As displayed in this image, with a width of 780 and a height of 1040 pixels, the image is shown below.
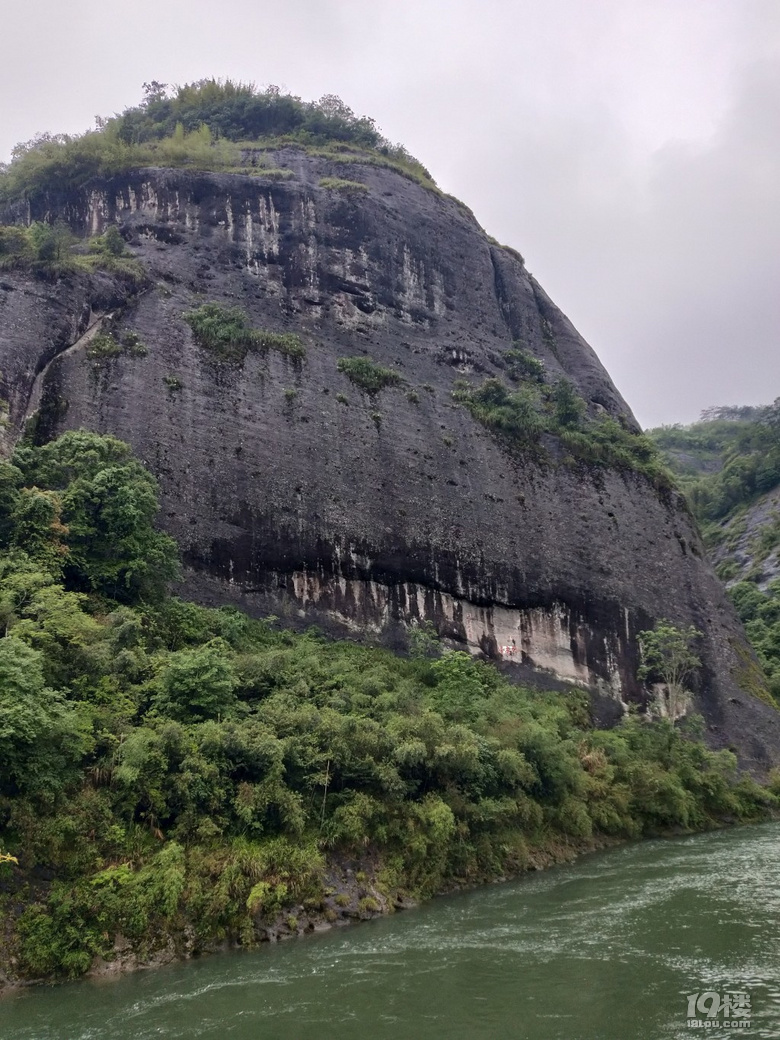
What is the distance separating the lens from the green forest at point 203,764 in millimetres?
11430

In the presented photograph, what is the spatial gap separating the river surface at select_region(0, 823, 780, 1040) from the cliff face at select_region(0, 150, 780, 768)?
13.6 meters

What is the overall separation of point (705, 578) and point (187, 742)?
24.9 meters

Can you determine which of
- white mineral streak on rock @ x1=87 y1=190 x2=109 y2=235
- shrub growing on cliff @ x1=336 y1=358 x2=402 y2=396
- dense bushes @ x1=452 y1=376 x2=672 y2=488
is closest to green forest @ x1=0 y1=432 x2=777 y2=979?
shrub growing on cliff @ x1=336 y1=358 x2=402 y2=396

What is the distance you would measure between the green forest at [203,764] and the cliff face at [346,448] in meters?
3.66

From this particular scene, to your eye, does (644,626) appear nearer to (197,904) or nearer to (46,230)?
(197,904)

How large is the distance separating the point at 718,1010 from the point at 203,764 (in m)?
8.33

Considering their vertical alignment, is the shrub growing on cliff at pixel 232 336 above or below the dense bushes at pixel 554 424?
above

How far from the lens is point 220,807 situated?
1298cm

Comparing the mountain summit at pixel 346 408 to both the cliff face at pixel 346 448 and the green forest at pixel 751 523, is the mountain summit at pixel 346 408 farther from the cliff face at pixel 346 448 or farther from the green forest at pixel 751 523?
the green forest at pixel 751 523

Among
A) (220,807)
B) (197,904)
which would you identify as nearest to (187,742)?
(220,807)

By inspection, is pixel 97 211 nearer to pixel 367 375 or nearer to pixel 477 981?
pixel 367 375

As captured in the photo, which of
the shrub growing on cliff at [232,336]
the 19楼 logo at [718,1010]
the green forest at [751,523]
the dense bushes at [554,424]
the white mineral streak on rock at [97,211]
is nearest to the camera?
the 19楼 logo at [718,1010]

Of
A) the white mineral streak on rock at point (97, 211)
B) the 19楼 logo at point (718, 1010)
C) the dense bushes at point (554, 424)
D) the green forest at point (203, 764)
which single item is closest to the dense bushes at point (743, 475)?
the dense bushes at point (554, 424)

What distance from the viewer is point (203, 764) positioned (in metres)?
13.1
